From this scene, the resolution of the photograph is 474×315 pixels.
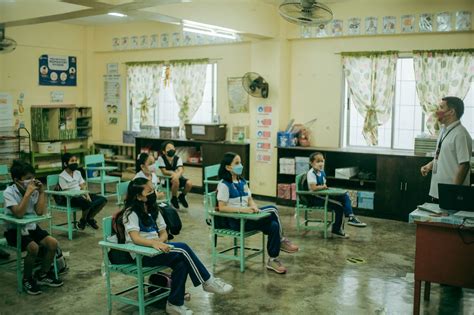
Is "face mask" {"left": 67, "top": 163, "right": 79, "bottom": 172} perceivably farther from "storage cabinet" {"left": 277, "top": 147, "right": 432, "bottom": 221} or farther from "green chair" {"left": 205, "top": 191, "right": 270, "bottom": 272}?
"storage cabinet" {"left": 277, "top": 147, "right": 432, "bottom": 221}

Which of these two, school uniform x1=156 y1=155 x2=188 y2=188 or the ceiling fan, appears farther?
school uniform x1=156 y1=155 x2=188 y2=188

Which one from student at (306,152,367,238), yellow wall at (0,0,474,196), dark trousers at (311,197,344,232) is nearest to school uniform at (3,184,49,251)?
yellow wall at (0,0,474,196)

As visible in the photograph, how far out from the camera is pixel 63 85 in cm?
1112

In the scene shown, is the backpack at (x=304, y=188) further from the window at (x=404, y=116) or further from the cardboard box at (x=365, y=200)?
the window at (x=404, y=116)

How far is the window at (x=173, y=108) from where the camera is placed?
998cm

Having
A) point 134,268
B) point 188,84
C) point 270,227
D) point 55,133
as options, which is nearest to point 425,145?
point 270,227

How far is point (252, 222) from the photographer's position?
5.39 metres

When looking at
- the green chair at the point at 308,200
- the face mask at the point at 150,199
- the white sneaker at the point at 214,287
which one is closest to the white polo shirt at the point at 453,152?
the green chair at the point at 308,200

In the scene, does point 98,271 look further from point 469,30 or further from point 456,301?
point 469,30

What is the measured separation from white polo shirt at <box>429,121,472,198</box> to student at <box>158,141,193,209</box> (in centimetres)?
425

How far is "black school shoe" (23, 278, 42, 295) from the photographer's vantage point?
15.6 feet

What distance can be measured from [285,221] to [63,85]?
6092mm

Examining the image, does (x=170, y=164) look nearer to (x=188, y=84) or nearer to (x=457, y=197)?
(x=188, y=84)

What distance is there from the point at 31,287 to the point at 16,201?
0.79m
